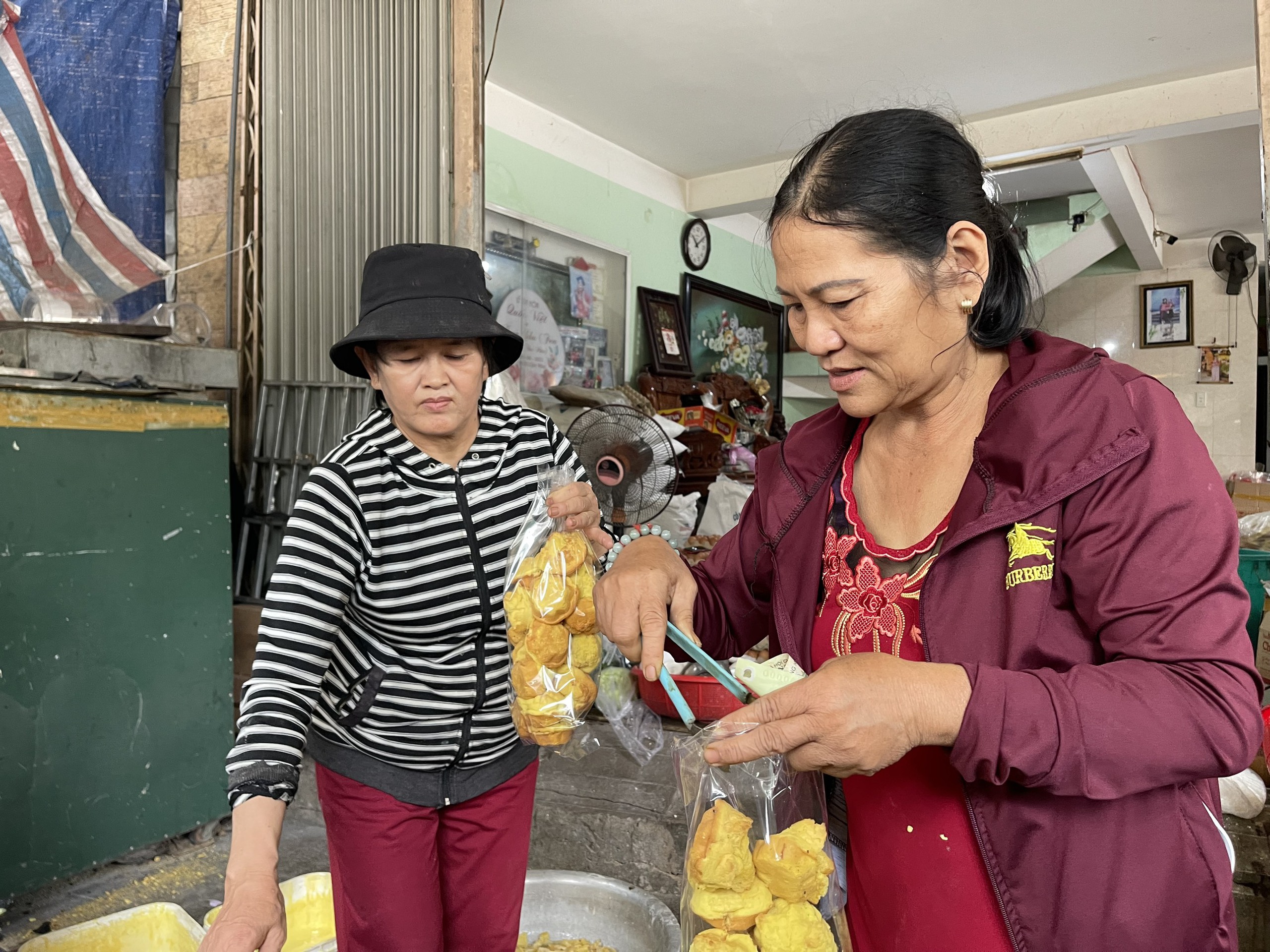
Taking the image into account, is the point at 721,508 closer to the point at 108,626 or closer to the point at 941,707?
the point at 108,626

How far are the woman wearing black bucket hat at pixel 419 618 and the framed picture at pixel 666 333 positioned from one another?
5.11 m

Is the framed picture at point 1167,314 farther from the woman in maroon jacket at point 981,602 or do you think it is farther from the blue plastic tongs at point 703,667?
the blue plastic tongs at point 703,667

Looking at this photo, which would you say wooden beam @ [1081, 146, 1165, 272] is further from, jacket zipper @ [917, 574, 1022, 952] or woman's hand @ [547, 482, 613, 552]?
jacket zipper @ [917, 574, 1022, 952]

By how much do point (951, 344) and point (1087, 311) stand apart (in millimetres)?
10557

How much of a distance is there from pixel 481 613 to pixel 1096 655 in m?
1.11

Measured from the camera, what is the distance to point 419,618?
1684mm

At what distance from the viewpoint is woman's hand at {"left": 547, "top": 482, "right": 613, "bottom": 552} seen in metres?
1.51

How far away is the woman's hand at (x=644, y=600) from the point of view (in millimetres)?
1190

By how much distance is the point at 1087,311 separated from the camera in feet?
33.8

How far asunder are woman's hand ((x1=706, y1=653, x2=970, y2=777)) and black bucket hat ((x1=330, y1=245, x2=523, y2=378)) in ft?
3.55

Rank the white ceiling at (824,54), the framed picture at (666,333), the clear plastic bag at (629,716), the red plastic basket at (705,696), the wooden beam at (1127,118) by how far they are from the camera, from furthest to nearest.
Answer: the framed picture at (666,333)
the wooden beam at (1127,118)
the white ceiling at (824,54)
the red plastic basket at (705,696)
the clear plastic bag at (629,716)

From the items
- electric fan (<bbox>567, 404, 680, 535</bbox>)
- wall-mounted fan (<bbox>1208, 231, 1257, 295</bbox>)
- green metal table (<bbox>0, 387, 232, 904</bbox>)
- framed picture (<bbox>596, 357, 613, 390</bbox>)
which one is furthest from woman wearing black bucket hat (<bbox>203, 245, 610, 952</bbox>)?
wall-mounted fan (<bbox>1208, 231, 1257, 295</bbox>)

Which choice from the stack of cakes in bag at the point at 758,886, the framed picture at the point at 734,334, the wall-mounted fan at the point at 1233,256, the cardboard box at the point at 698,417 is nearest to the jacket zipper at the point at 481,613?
the stack of cakes in bag at the point at 758,886

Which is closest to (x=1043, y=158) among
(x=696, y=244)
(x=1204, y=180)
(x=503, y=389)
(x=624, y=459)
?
(x=1204, y=180)
